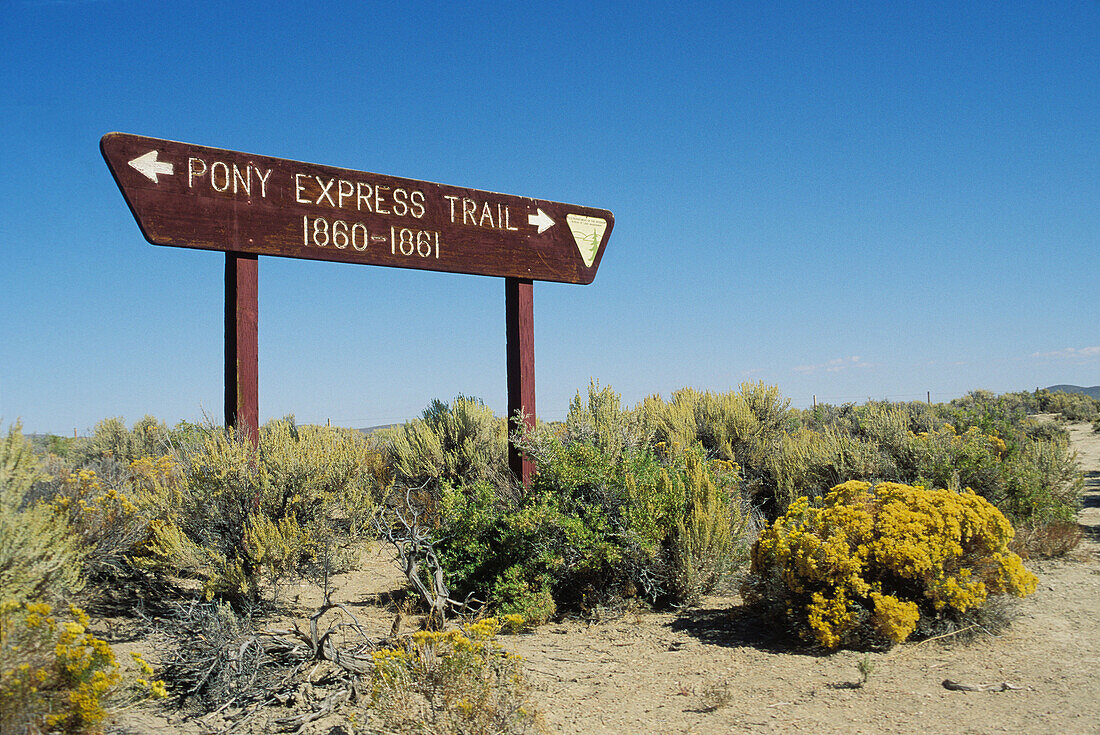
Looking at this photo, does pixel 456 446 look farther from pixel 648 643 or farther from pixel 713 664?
pixel 713 664

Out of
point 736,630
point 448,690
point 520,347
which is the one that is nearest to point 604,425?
point 520,347

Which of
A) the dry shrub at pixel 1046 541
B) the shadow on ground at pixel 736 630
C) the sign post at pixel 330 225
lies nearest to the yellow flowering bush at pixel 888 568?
the shadow on ground at pixel 736 630

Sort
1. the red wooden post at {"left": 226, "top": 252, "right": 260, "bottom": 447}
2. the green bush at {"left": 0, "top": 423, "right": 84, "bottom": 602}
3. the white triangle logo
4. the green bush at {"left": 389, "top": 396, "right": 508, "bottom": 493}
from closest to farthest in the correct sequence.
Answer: the green bush at {"left": 0, "top": 423, "right": 84, "bottom": 602} < the red wooden post at {"left": 226, "top": 252, "right": 260, "bottom": 447} < the white triangle logo < the green bush at {"left": 389, "top": 396, "right": 508, "bottom": 493}

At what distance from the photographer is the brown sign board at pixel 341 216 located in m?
4.88

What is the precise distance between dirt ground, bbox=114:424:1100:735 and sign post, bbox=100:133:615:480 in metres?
2.12

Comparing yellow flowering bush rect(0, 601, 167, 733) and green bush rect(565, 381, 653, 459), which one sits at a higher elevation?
green bush rect(565, 381, 653, 459)

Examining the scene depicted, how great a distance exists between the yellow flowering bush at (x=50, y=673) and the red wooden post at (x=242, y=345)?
2.53 metres

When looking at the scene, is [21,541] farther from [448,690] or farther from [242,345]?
[242,345]

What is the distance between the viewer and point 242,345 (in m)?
5.23

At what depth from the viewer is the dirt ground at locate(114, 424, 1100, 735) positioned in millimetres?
3586

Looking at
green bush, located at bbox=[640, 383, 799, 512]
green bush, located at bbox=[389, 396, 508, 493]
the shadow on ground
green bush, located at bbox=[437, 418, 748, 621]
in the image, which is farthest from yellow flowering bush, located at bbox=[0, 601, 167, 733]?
green bush, located at bbox=[640, 383, 799, 512]

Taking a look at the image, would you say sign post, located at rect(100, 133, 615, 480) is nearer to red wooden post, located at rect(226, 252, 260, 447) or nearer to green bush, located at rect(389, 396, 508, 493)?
red wooden post, located at rect(226, 252, 260, 447)

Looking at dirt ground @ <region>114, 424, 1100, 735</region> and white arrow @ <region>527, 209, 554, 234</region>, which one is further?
white arrow @ <region>527, 209, 554, 234</region>

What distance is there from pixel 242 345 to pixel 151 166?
4.41ft
